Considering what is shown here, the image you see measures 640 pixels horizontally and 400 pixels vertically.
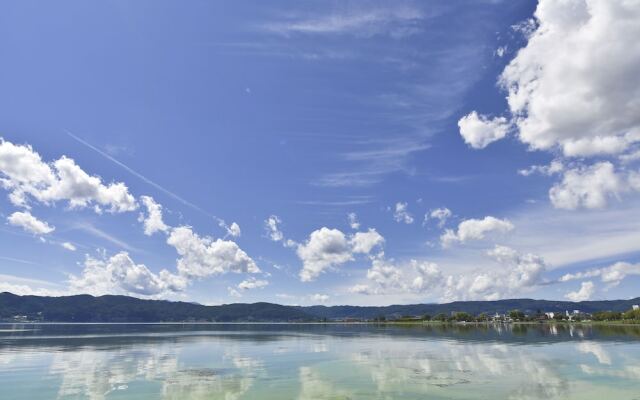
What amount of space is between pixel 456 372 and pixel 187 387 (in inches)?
1176

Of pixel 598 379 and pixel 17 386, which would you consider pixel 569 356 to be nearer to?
pixel 598 379

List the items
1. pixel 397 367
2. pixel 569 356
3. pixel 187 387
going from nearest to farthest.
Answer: pixel 187 387 < pixel 397 367 < pixel 569 356

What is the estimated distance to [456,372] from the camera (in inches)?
1969

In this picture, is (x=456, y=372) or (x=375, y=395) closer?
(x=375, y=395)

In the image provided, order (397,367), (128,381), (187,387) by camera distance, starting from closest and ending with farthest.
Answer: (187,387) → (128,381) → (397,367)

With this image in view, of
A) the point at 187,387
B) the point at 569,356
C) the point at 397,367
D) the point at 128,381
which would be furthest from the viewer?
the point at 569,356

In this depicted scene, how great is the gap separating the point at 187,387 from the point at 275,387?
831 centimetres

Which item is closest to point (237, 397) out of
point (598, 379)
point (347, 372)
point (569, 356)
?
point (347, 372)

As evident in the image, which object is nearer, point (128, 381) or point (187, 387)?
point (187, 387)

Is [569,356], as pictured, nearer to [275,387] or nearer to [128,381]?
[275,387]

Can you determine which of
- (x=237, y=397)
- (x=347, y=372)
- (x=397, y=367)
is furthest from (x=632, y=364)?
(x=237, y=397)

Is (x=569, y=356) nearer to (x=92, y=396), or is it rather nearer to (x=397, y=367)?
(x=397, y=367)

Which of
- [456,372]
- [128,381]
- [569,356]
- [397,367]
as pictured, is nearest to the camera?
[128,381]

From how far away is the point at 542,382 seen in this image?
142ft
